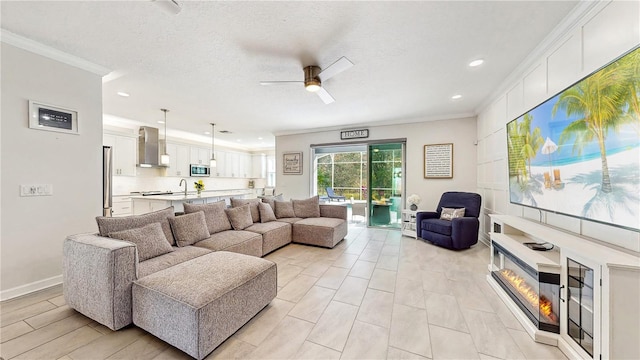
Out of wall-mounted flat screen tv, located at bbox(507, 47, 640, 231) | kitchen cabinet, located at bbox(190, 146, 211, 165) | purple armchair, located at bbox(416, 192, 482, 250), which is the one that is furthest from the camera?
kitchen cabinet, located at bbox(190, 146, 211, 165)

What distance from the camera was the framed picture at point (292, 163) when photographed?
6230 millimetres

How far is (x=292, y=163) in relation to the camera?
6332 millimetres

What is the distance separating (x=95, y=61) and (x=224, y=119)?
2.50m

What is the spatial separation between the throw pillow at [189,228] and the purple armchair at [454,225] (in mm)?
3572

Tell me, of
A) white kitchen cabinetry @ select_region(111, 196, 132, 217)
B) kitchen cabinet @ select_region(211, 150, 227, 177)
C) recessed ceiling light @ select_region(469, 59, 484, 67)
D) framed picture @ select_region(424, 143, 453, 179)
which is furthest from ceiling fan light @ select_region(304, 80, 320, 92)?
kitchen cabinet @ select_region(211, 150, 227, 177)

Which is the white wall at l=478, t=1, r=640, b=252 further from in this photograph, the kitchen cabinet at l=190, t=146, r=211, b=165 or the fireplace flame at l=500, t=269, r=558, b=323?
the kitchen cabinet at l=190, t=146, r=211, b=165

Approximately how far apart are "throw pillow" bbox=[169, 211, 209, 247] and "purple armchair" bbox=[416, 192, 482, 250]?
357 centimetres

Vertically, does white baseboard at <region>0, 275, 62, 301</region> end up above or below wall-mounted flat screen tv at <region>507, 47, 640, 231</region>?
below

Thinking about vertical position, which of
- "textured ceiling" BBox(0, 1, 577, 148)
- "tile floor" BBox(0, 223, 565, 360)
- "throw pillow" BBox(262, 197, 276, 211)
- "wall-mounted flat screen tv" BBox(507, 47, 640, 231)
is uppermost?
"textured ceiling" BBox(0, 1, 577, 148)

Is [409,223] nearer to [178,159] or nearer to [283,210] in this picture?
[283,210]

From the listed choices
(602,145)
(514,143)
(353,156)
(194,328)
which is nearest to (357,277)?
(194,328)

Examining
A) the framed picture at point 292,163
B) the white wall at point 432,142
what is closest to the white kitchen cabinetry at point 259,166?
the framed picture at point 292,163

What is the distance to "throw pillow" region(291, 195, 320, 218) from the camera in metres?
4.59

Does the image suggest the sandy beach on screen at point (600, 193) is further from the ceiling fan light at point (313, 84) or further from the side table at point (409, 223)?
the side table at point (409, 223)
